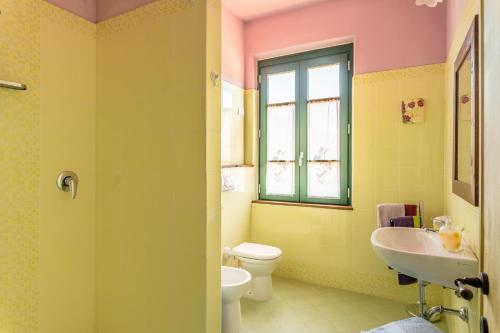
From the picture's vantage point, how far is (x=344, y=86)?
292cm

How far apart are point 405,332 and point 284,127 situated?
7.65 ft

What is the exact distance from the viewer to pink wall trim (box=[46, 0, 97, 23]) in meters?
1.64

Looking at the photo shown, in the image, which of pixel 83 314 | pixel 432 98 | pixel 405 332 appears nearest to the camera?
pixel 405 332

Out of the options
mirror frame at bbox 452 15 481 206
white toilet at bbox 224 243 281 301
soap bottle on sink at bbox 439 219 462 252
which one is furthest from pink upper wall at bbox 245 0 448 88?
white toilet at bbox 224 243 281 301

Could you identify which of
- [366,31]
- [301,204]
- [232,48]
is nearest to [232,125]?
[232,48]

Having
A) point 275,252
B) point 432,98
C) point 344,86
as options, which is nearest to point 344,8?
point 344,86

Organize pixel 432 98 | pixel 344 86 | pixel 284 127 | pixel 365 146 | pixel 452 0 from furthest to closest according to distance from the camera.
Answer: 1. pixel 284 127
2. pixel 344 86
3. pixel 365 146
4. pixel 432 98
5. pixel 452 0

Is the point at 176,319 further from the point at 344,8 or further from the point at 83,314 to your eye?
the point at 344,8

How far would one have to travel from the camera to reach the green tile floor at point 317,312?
2.21 m

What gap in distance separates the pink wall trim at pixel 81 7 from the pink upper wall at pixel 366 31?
180 cm

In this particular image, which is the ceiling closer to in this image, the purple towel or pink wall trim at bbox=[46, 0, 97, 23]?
pink wall trim at bbox=[46, 0, 97, 23]

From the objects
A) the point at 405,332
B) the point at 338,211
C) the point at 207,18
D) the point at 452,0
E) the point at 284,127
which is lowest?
the point at 405,332

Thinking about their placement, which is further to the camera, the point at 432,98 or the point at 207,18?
the point at 432,98

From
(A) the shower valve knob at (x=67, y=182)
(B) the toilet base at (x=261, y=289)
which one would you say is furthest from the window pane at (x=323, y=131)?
(A) the shower valve knob at (x=67, y=182)
